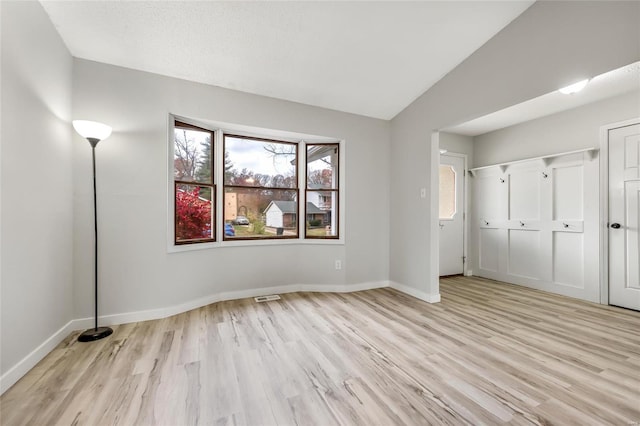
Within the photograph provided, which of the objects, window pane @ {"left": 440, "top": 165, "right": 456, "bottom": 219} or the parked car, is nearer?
the parked car

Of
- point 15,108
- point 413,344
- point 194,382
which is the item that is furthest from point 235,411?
point 15,108

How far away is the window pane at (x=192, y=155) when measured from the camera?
3.01 meters

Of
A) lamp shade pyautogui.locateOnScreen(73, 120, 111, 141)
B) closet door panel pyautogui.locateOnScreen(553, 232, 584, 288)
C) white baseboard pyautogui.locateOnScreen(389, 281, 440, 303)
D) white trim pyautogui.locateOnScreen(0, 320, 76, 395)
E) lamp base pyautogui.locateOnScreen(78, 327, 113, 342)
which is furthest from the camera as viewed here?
closet door panel pyautogui.locateOnScreen(553, 232, 584, 288)

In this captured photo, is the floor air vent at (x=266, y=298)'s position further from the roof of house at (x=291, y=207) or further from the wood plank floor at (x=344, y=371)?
the roof of house at (x=291, y=207)

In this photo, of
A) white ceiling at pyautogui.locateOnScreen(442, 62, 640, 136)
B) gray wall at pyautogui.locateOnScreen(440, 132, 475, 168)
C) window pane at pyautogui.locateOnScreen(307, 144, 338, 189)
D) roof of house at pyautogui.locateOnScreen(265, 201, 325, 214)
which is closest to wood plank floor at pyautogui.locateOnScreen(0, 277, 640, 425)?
roof of house at pyautogui.locateOnScreen(265, 201, 325, 214)

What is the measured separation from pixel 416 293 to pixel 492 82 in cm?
257

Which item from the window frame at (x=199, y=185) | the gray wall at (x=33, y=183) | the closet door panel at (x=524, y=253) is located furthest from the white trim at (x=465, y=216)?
the gray wall at (x=33, y=183)

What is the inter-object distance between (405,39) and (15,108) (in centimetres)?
312

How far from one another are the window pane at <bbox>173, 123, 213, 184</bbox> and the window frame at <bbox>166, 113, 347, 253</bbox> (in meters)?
0.06

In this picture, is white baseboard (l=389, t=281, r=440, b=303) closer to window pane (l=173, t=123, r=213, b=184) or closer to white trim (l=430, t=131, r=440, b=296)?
white trim (l=430, t=131, r=440, b=296)

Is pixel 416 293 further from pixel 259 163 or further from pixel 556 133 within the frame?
pixel 556 133

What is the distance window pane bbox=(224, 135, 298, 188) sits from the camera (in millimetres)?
3459

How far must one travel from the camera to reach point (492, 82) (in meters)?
2.61

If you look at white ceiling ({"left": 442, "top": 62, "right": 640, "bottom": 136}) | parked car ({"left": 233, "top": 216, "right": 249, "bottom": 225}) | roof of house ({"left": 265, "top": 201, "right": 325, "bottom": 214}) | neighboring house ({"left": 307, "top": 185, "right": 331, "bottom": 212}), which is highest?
white ceiling ({"left": 442, "top": 62, "right": 640, "bottom": 136})
